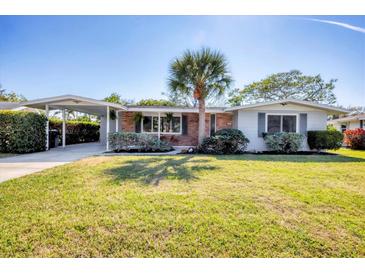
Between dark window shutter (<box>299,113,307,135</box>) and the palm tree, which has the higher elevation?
the palm tree

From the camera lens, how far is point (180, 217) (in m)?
2.83

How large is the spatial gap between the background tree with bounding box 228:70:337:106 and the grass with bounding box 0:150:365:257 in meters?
27.1

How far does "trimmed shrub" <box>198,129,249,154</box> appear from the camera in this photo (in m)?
10.0

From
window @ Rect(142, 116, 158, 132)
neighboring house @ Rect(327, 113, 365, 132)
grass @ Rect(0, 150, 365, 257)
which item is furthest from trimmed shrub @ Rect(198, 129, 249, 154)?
neighboring house @ Rect(327, 113, 365, 132)

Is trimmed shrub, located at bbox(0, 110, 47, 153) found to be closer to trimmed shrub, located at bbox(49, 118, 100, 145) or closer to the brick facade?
trimmed shrub, located at bbox(49, 118, 100, 145)

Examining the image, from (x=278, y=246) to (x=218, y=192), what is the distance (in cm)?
174

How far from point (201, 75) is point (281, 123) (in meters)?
5.88

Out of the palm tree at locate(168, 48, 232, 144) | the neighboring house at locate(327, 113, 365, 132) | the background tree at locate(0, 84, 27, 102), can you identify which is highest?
the background tree at locate(0, 84, 27, 102)

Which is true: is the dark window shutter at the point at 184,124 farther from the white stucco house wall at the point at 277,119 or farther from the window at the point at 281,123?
the window at the point at 281,123

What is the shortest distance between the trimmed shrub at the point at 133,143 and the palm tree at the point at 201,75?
2.71 metres

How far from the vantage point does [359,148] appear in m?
14.6

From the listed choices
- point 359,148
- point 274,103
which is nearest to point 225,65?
point 274,103
